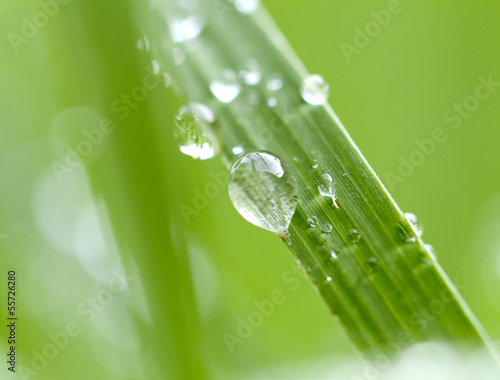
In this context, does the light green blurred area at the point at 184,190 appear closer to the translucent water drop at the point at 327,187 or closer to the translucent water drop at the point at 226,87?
the translucent water drop at the point at 226,87

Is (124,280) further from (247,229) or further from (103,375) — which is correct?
(247,229)

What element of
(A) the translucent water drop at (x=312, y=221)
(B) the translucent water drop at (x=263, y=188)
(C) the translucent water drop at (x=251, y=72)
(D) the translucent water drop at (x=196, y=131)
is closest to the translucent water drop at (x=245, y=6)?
(C) the translucent water drop at (x=251, y=72)

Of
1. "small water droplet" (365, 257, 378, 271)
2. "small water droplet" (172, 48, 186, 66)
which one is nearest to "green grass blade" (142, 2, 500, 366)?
"small water droplet" (365, 257, 378, 271)

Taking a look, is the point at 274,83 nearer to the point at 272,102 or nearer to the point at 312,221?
the point at 272,102

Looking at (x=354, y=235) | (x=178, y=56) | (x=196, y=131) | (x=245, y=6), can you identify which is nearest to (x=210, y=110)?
(x=196, y=131)

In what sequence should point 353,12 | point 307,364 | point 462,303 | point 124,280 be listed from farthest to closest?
1. point 353,12
2. point 307,364
3. point 124,280
4. point 462,303

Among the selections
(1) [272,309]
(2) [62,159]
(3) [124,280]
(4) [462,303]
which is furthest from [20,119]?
(4) [462,303]
